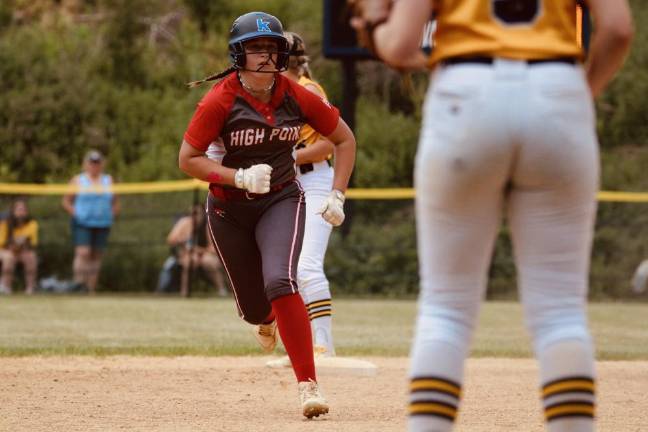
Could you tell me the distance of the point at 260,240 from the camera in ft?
19.9

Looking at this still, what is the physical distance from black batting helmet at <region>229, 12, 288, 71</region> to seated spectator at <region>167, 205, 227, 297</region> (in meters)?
10.6

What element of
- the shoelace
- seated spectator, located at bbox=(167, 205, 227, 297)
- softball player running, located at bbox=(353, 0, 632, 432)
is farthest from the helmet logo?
seated spectator, located at bbox=(167, 205, 227, 297)

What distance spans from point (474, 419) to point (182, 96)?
2247 cm

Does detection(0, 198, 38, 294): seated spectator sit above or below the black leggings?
below

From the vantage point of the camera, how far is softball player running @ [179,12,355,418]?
5.77m

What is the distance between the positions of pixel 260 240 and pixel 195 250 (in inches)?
428

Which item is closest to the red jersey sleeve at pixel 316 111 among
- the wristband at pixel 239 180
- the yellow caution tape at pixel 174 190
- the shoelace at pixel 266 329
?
the wristband at pixel 239 180

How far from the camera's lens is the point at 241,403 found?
260 inches

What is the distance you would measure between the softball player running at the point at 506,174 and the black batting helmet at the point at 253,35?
2.58 meters

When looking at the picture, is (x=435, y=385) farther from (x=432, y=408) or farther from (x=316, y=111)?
(x=316, y=111)

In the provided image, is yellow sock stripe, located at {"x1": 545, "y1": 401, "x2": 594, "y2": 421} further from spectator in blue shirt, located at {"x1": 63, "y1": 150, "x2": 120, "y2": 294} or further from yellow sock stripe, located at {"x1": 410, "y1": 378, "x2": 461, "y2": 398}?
spectator in blue shirt, located at {"x1": 63, "y1": 150, "x2": 120, "y2": 294}

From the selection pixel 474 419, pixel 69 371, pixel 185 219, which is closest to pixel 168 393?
pixel 69 371

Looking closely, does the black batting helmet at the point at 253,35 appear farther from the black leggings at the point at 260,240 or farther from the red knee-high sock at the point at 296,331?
the red knee-high sock at the point at 296,331

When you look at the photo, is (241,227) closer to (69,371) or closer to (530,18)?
(69,371)
